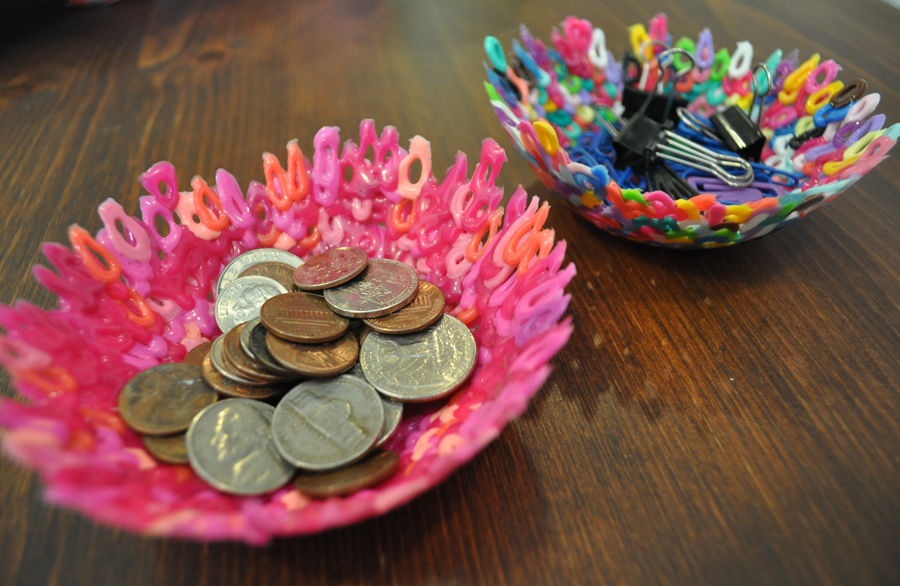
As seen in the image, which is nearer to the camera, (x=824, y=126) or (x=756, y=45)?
(x=824, y=126)

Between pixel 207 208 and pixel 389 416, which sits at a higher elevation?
pixel 207 208

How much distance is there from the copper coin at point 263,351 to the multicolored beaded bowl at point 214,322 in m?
0.12

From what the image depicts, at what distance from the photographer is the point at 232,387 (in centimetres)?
60

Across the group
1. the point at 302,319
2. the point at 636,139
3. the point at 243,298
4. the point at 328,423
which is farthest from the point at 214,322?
the point at 636,139

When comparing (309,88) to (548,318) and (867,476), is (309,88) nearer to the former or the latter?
(548,318)

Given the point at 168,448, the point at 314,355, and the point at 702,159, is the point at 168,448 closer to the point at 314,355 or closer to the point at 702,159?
the point at 314,355

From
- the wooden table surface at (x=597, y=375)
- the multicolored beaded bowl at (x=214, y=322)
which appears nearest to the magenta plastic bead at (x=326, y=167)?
the multicolored beaded bowl at (x=214, y=322)

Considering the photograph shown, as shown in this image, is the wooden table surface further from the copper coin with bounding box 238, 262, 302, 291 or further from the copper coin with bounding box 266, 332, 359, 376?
the copper coin with bounding box 238, 262, 302, 291

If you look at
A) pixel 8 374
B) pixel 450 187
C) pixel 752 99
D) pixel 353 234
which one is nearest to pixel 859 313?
pixel 752 99

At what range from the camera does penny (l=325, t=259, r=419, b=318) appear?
0.66 meters

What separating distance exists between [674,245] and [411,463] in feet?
1.68

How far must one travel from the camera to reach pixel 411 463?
0.54 metres

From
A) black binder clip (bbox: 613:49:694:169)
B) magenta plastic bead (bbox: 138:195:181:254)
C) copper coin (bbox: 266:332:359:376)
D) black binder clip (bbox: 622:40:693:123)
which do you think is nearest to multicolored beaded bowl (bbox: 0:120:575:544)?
magenta plastic bead (bbox: 138:195:181:254)

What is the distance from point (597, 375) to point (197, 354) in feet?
1.70
